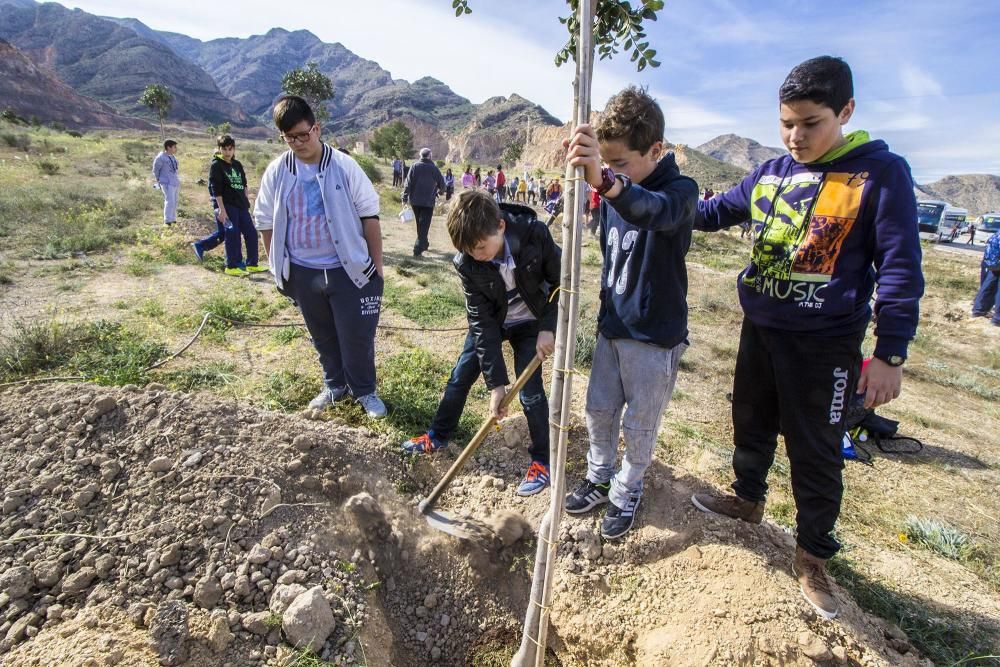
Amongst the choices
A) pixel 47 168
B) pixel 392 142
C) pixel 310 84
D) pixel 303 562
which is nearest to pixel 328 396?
pixel 303 562

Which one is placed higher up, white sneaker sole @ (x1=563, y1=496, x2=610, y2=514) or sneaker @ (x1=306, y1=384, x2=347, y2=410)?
sneaker @ (x1=306, y1=384, x2=347, y2=410)

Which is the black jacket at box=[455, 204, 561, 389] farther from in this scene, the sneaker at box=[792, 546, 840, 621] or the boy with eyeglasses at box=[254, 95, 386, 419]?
the sneaker at box=[792, 546, 840, 621]

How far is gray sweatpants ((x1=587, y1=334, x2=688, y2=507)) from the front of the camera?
2.00 m

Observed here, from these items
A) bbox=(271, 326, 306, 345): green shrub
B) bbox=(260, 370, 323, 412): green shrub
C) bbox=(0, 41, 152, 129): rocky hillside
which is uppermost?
bbox=(0, 41, 152, 129): rocky hillside

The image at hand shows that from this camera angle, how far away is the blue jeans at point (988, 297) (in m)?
7.89

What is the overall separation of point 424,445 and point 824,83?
100 inches

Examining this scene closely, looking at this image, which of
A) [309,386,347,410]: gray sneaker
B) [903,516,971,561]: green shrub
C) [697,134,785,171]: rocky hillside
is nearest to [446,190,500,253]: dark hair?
[309,386,347,410]: gray sneaker

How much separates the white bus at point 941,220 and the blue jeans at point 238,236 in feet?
97.6

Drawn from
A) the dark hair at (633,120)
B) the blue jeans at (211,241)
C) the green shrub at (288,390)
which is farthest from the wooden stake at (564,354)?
the blue jeans at (211,241)

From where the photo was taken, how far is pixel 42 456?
88.6 inches

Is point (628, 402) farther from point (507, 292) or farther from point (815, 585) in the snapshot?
point (815, 585)

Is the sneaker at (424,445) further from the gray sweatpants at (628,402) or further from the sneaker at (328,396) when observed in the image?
the gray sweatpants at (628,402)

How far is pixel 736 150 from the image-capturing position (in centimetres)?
13900

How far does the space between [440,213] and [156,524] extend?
526 inches
